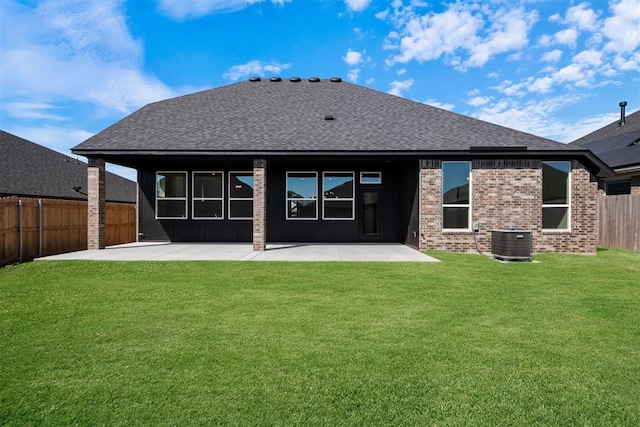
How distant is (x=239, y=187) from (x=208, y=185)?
4.52ft

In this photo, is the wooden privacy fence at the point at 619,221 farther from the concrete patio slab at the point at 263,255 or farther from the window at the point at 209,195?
the window at the point at 209,195

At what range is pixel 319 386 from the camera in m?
2.77

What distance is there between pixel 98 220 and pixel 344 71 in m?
15.2

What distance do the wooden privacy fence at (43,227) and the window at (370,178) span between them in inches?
409

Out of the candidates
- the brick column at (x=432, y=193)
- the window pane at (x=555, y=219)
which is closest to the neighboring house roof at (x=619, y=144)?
the window pane at (x=555, y=219)

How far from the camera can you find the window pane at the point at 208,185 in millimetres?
14461

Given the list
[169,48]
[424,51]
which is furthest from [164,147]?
[424,51]

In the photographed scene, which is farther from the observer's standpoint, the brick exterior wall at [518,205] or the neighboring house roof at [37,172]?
the neighboring house roof at [37,172]

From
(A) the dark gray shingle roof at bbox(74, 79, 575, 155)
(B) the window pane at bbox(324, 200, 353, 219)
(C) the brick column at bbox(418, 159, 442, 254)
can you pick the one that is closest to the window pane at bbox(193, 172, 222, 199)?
(A) the dark gray shingle roof at bbox(74, 79, 575, 155)

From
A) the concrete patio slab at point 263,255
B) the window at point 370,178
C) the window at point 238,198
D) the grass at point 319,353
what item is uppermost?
the window at point 370,178

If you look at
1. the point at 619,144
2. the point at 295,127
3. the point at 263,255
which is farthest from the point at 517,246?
the point at 619,144

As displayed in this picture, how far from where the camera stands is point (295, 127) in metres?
13.0

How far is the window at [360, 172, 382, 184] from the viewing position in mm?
14211

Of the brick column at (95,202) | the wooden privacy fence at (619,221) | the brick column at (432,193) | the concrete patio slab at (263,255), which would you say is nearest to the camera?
the concrete patio slab at (263,255)
